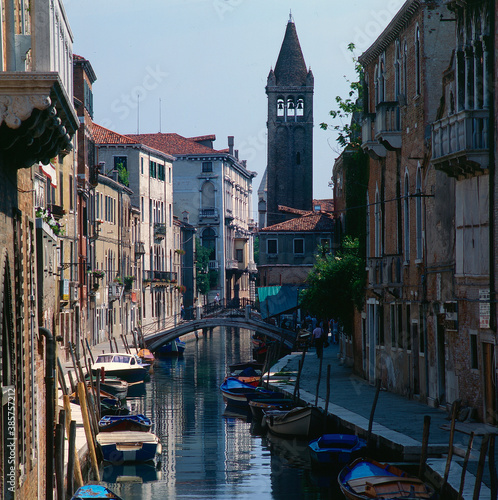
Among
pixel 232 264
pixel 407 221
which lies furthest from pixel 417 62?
pixel 232 264

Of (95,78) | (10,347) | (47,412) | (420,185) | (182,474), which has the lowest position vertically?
(182,474)

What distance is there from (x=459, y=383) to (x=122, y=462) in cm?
692

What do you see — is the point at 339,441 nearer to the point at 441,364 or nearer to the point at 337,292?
the point at 441,364

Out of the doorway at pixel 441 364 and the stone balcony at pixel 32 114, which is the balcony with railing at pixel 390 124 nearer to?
the doorway at pixel 441 364

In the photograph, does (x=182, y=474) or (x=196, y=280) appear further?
(x=196, y=280)

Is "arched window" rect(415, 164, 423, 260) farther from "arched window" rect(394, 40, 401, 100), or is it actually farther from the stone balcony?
the stone balcony

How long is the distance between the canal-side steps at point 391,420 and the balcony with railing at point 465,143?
4.59 metres

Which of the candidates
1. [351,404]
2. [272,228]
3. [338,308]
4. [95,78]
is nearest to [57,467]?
[351,404]

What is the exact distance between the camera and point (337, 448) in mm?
17500

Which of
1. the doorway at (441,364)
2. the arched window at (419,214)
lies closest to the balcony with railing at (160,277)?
the arched window at (419,214)

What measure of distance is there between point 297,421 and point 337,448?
3.63 metres

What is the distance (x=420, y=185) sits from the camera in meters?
20.9

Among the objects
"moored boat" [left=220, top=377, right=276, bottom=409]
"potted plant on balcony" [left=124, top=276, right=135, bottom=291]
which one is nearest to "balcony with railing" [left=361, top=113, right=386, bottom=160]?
"moored boat" [left=220, top=377, right=276, bottom=409]

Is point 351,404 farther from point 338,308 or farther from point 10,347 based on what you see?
point 10,347
